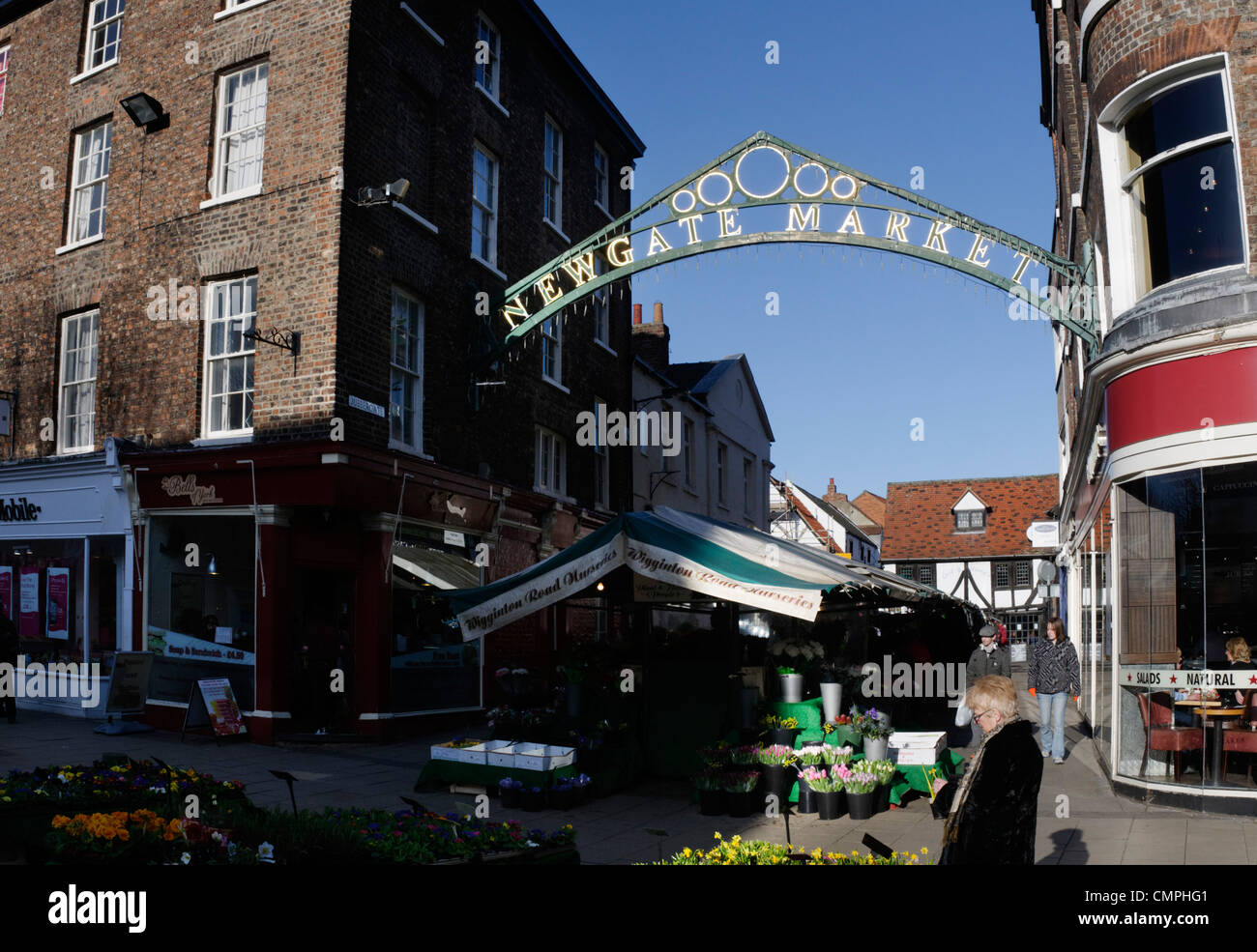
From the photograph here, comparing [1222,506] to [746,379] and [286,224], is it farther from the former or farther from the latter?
[746,379]

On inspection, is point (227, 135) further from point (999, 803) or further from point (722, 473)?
point (722, 473)

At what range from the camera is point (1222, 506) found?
9844 millimetres

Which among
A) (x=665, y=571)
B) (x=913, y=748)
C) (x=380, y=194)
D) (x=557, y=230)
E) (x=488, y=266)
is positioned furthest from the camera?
(x=557, y=230)

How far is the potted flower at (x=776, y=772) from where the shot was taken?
31.4 ft

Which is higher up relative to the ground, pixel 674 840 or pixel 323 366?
pixel 323 366

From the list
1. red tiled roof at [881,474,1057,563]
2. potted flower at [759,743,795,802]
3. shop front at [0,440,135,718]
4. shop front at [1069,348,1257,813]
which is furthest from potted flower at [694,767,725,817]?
red tiled roof at [881,474,1057,563]

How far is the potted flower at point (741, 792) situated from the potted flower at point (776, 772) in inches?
6.3

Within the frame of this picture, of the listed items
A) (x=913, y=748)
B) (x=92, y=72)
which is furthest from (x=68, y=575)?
(x=913, y=748)

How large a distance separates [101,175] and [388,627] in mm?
9305

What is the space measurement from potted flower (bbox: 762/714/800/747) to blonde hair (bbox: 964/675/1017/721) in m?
5.84

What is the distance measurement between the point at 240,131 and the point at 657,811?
11.9 metres

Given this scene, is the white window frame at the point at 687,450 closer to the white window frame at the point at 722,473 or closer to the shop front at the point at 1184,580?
the white window frame at the point at 722,473

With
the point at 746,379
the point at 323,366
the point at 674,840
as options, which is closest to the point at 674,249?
the point at 323,366

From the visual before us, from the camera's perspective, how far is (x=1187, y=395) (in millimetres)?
9539
